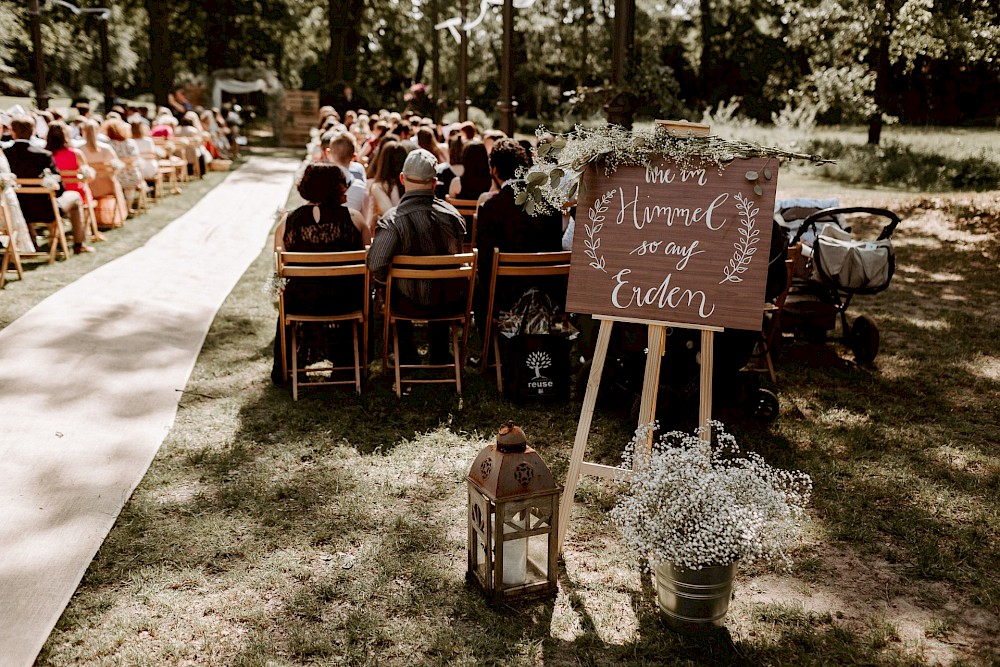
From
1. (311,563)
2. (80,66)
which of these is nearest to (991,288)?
(311,563)

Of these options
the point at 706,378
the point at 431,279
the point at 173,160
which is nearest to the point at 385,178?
the point at 431,279

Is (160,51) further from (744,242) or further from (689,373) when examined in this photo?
(744,242)

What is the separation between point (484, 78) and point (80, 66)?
2088 cm

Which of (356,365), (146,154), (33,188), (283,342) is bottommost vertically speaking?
(356,365)

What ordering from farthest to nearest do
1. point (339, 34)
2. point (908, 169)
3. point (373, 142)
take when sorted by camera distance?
point (339, 34)
point (908, 169)
point (373, 142)

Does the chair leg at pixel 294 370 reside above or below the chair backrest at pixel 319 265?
below

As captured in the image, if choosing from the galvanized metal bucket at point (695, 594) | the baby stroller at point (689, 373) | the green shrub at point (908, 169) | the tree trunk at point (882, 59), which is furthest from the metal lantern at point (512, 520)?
the tree trunk at point (882, 59)

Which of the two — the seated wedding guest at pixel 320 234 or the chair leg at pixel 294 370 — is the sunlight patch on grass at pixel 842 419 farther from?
A: the chair leg at pixel 294 370

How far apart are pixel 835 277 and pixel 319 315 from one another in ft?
12.9

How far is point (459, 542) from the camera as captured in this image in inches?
159

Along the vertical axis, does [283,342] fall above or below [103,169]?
below

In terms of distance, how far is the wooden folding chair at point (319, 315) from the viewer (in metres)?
5.64

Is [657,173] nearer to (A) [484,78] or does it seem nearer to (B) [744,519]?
(B) [744,519]

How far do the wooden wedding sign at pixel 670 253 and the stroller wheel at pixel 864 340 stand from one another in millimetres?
3576
